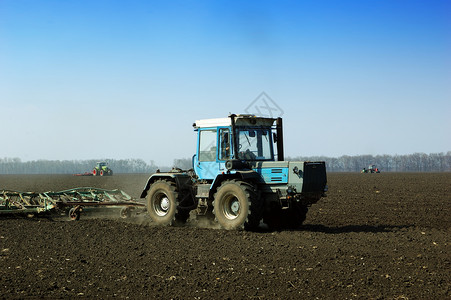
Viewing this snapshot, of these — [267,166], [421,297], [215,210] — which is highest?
[267,166]

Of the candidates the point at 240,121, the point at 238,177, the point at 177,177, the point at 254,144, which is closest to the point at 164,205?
the point at 177,177

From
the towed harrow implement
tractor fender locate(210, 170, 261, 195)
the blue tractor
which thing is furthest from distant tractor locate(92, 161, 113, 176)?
tractor fender locate(210, 170, 261, 195)

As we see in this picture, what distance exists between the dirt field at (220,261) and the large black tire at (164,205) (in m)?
0.44

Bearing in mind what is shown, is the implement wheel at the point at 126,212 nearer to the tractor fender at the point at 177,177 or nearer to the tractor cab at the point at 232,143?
the tractor fender at the point at 177,177

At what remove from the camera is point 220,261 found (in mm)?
9508

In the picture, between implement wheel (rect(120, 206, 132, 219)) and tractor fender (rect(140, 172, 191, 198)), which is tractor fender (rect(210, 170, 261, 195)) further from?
implement wheel (rect(120, 206, 132, 219))

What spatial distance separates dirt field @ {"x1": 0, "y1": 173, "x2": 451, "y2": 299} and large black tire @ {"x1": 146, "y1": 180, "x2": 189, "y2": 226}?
0.44 metres

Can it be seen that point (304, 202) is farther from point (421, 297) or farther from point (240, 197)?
→ point (421, 297)

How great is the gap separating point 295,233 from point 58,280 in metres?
6.25

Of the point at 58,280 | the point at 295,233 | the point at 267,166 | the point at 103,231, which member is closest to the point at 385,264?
the point at 295,233

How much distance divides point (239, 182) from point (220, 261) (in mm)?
3347

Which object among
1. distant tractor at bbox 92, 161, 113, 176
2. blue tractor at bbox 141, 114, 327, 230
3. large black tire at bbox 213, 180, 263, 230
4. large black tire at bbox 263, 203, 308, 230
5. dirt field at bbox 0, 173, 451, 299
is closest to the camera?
dirt field at bbox 0, 173, 451, 299

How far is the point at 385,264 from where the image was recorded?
9.17 meters

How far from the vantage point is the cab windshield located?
43.6 ft
